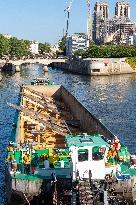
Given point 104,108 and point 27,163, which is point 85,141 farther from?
point 104,108

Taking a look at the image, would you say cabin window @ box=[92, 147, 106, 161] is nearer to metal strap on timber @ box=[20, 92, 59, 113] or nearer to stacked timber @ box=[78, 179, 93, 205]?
Answer: stacked timber @ box=[78, 179, 93, 205]

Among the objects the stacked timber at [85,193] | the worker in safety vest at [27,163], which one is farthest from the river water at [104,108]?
the stacked timber at [85,193]

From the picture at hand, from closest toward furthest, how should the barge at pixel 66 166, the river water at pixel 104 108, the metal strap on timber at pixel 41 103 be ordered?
1. the barge at pixel 66 166
2. the river water at pixel 104 108
3. the metal strap on timber at pixel 41 103

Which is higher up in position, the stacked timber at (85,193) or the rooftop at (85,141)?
the rooftop at (85,141)

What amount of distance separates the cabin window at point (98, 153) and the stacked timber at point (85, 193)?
141cm

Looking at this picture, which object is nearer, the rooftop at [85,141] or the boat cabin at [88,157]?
the boat cabin at [88,157]

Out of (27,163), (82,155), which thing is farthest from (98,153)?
(27,163)

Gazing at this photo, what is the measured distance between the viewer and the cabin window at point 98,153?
28.4 m

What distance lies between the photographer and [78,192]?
2717 cm

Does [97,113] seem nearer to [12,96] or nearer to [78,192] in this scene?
[12,96]

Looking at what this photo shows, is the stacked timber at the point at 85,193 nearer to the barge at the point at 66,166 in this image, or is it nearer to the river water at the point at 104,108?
the barge at the point at 66,166

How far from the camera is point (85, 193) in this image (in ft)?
88.2

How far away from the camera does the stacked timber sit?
Answer: 26172 millimetres

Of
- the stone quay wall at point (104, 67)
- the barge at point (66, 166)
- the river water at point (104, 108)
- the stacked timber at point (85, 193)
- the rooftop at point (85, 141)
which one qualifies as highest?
the stone quay wall at point (104, 67)
